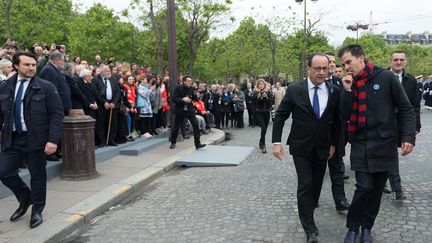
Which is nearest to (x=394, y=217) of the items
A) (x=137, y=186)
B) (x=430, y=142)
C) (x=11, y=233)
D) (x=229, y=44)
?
(x=137, y=186)

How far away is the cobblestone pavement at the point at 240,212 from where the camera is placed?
479 cm

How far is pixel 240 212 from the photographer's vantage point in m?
5.65

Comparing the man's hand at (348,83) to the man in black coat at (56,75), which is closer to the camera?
the man's hand at (348,83)

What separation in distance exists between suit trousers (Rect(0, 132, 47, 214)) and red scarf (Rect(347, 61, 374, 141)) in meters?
3.50

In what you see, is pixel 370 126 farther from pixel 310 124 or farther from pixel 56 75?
pixel 56 75

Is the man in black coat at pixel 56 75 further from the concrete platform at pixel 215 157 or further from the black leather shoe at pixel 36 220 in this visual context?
the concrete platform at pixel 215 157

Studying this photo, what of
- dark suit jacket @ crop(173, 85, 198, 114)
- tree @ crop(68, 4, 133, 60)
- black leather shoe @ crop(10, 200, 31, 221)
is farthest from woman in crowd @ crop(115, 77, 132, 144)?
tree @ crop(68, 4, 133, 60)

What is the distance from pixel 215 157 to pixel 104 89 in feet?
9.59

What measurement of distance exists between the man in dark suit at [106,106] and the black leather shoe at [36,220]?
4.57 m

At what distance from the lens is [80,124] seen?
721cm

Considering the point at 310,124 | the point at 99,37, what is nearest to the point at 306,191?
the point at 310,124

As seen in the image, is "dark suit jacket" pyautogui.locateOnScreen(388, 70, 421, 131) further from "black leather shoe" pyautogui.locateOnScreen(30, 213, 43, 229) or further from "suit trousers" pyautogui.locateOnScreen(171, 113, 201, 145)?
"suit trousers" pyautogui.locateOnScreen(171, 113, 201, 145)

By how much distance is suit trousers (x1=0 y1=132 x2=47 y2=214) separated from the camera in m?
4.99

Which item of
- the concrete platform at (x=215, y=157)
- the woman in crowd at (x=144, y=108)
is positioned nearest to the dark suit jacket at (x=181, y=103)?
the concrete platform at (x=215, y=157)
